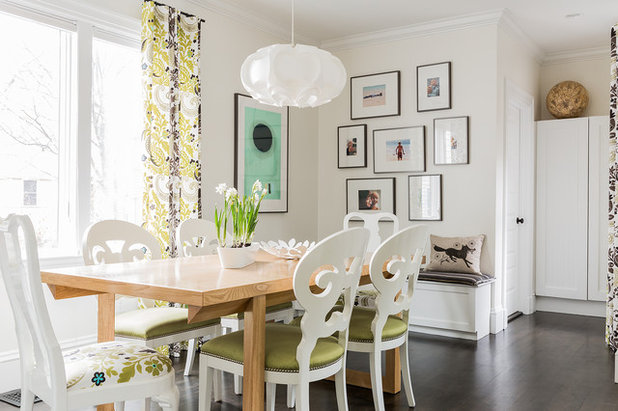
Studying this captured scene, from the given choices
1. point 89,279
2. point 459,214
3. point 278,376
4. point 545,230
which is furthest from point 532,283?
point 89,279

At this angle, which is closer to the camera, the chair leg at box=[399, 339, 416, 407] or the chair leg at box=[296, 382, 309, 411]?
the chair leg at box=[296, 382, 309, 411]

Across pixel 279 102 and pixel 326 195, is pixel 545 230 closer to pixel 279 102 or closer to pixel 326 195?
pixel 326 195

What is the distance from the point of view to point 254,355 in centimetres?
215

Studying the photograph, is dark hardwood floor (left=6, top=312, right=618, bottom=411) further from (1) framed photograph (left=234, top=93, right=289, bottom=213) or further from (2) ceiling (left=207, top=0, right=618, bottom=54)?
(2) ceiling (left=207, top=0, right=618, bottom=54)

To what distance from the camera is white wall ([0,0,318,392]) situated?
3535 millimetres

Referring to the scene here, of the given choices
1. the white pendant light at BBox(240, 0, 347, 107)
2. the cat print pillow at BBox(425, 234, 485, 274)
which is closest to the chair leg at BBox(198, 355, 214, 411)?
the white pendant light at BBox(240, 0, 347, 107)

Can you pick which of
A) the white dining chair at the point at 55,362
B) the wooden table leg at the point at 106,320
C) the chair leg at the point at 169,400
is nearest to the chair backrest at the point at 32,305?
the white dining chair at the point at 55,362

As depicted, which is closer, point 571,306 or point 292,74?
point 292,74

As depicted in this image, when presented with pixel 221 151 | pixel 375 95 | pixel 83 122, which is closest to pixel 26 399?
pixel 83 122

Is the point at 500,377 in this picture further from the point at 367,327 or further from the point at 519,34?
the point at 519,34

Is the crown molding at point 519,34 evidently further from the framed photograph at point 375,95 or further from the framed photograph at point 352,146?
the framed photograph at point 352,146

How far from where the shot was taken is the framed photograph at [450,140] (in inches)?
196

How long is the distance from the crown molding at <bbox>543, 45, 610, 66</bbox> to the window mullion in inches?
184

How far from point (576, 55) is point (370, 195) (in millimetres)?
2698
